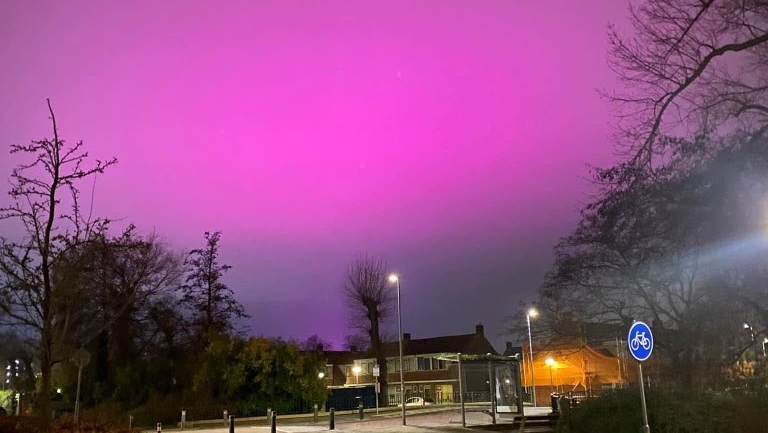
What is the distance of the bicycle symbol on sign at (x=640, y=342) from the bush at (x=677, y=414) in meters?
3.27

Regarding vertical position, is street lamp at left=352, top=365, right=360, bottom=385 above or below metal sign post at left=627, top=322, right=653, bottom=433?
below

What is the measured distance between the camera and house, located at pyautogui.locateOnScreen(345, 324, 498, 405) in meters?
74.1

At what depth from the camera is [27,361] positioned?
168 feet

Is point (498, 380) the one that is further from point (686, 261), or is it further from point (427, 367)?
point (427, 367)

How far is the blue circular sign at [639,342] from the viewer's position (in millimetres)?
12680

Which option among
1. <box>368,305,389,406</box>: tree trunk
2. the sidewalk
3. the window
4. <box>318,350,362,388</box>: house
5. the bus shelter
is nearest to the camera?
the sidewalk

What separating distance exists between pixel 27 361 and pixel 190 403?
2013 cm

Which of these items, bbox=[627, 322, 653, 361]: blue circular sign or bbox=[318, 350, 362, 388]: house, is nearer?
bbox=[627, 322, 653, 361]: blue circular sign

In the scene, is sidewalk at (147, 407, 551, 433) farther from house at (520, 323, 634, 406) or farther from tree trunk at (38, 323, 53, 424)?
house at (520, 323, 634, 406)

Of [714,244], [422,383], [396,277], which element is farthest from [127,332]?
[714,244]

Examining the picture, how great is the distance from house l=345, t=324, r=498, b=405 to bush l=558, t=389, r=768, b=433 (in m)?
48.7

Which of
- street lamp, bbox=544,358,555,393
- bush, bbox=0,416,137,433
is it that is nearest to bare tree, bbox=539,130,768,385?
bush, bbox=0,416,137,433

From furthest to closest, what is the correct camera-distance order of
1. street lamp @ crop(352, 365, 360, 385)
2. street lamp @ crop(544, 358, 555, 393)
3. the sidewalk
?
street lamp @ crop(352, 365, 360, 385)
street lamp @ crop(544, 358, 555, 393)
the sidewalk

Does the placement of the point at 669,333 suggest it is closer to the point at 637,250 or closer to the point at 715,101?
the point at 637,250
